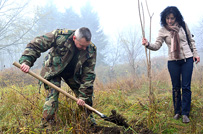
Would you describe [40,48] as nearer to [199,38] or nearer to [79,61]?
[79,61]

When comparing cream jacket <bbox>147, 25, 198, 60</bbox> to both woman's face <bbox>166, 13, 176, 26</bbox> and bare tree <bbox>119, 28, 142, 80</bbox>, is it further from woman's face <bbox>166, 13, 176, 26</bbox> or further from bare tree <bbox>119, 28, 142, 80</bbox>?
bare tree <bbox>119, 28, 142, 80</bbox>

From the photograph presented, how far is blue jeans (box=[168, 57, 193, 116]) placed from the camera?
2.65m

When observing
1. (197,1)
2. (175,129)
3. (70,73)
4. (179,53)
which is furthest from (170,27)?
(197,1)

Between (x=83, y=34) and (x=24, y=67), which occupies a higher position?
(x=83, y=34)

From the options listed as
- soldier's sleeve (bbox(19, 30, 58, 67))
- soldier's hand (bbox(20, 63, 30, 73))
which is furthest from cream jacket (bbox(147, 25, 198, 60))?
soldier's hand (bbox(20, 63, 30, 73))

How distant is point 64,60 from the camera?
2.46m

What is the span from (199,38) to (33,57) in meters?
25.5

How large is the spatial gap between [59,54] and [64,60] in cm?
14

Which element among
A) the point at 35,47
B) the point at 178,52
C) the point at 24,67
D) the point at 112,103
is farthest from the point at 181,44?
the point at 24,67

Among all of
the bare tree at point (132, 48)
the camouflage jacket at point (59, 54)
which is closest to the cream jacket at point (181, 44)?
the camouflage jacket at point (59, 54)

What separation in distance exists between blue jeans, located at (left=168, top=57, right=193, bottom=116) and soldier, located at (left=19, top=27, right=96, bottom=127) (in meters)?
1.45

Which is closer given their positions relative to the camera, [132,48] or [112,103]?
[112,103]

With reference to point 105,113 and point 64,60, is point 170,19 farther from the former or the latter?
point 105,113

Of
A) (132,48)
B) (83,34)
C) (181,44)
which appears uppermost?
(132,48)
